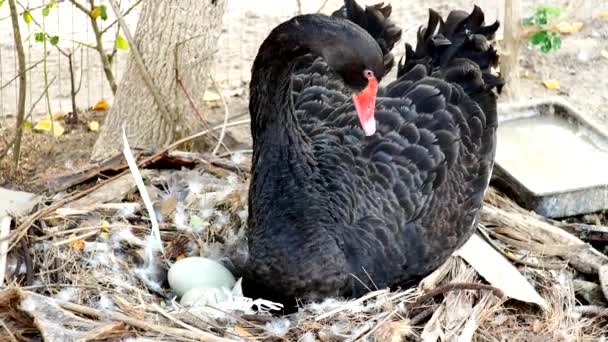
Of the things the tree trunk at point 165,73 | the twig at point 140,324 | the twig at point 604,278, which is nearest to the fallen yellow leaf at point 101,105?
the tree trunk at point 165,73

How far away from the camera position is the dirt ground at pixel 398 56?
16.7ft

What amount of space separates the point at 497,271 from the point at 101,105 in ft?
9.26

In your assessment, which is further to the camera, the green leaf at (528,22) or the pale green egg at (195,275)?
the green leaf at (528,22)

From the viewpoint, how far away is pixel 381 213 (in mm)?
3357

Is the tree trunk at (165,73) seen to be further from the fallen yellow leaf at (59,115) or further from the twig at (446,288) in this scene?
the twig at (446,288)

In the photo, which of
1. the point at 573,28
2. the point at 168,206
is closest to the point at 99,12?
the point at 168,206

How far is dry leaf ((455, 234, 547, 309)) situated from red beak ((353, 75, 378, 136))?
2.60ft

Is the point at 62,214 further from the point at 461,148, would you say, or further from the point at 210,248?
the point at 461,148

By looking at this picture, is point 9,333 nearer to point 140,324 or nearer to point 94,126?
point 140,324

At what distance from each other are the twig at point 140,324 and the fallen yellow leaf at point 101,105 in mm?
2704

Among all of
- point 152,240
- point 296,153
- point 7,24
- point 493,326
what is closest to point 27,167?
point 7,24

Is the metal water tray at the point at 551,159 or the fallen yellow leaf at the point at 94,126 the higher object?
the fallen yellow leaf at the point at 94,126

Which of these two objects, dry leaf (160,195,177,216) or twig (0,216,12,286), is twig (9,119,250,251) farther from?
dry leaf (160,195,177,216)

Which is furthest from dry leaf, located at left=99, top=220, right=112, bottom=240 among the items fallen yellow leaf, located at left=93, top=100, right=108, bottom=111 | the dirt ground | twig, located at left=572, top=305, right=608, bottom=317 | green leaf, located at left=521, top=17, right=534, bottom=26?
green leaf, located at left=521, top=17, right=534, bottom=26
